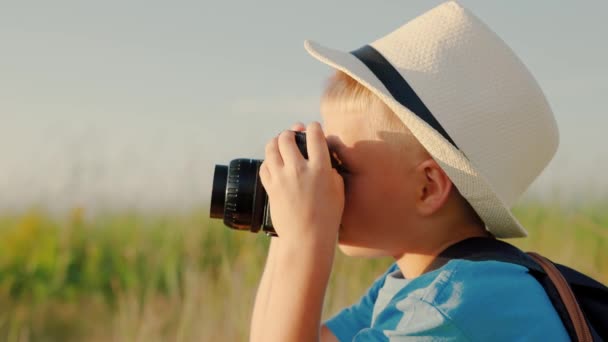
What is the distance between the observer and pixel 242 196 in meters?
1.60

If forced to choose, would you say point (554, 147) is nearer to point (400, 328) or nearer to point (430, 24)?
point (430, 24)

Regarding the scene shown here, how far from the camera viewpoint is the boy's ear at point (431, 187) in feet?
4.97

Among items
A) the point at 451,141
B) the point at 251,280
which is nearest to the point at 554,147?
the point at 451,141

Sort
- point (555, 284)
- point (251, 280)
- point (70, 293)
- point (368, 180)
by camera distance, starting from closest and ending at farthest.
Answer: point (555, 284)
point (368, 180)
point (251, 280)
point (70, 293)

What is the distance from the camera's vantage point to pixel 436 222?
1534 millimetres

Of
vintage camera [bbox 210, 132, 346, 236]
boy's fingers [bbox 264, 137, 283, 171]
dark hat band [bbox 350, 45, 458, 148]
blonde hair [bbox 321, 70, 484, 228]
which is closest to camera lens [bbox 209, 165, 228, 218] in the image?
vintage camera [bbox 210, 132, 346, 236]

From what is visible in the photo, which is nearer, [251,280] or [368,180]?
[368,180]

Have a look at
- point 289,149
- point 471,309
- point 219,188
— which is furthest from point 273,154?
point 471,309

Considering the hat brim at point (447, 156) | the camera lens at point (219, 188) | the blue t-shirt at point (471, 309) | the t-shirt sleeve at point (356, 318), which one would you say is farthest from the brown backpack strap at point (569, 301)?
the camera lens at point (219, 188)

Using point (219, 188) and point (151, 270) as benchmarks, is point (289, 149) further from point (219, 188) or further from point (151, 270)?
point (151, 270)

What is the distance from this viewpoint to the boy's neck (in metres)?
1.54

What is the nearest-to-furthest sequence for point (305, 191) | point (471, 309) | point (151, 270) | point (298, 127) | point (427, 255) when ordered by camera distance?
point (471, 309), point (305, 191), point (427, 255), point (298, 127), point (151, 270)

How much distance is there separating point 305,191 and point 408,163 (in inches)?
8.3

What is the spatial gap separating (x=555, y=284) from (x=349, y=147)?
432 mm
